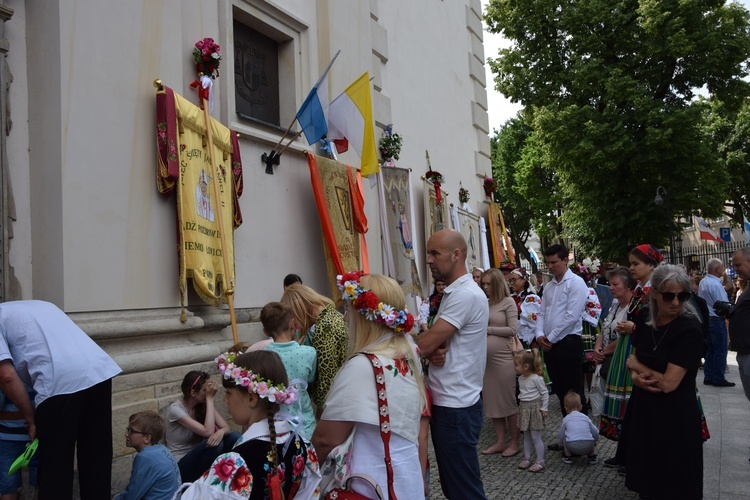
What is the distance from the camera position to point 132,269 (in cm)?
560

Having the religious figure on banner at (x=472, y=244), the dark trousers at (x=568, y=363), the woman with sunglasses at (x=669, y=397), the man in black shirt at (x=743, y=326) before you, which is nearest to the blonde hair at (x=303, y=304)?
the woman with sunglasses at (x=669, y=397)

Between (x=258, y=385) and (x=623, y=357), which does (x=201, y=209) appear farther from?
(x=623, y=357)

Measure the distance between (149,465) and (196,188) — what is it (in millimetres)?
2775

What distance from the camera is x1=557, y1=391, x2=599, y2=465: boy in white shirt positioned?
6.39m

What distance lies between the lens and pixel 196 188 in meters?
6.25

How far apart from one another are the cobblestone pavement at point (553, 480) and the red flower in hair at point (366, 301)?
321 centimetres

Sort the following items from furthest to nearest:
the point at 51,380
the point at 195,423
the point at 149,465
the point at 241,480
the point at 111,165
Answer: the point at 111,165, the point at 195,423, the point at 149,465, the point at 51,380, the point at 241,480

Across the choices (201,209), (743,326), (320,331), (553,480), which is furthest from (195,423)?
(743,326)

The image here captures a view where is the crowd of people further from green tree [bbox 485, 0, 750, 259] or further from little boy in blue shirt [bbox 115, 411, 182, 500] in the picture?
green tree [bbox 485, 0, 750, 259]

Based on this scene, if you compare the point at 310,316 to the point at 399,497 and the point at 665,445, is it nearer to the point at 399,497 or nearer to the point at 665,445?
the point at 399,497

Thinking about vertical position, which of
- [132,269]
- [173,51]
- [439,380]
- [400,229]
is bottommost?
[439,380]

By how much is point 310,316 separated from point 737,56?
2373 cm

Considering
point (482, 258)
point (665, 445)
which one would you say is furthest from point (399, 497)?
point (482, 258)

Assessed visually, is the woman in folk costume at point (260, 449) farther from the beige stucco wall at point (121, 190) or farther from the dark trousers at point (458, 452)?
the beige stucco wall at point (121, 190)
